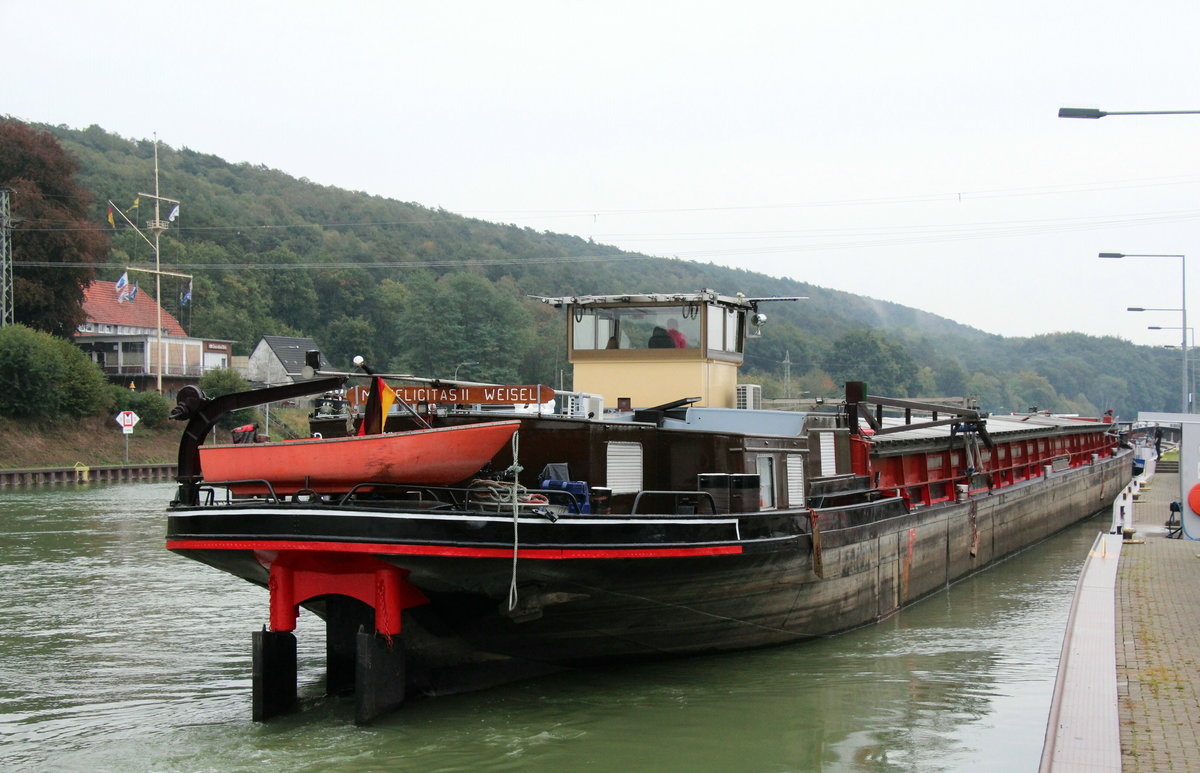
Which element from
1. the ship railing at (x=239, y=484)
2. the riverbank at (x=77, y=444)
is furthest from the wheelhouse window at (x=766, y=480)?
the riverbank at (x=77, y=444)

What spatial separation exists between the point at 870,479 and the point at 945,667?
10.8ft

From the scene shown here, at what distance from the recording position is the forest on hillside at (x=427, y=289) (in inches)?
2074

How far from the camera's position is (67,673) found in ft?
39.3

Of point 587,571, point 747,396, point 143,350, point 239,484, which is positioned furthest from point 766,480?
point 143,350

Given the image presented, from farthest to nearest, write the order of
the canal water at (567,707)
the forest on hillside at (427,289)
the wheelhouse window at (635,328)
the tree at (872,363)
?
the tree at (872,363) < the forest on hillside at (427,289) < the wheelhouse window at (635,328) < the canal water at (567,707)

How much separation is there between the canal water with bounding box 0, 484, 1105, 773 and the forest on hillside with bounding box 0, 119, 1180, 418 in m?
24.7

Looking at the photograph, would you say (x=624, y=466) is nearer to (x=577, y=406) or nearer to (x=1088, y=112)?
(x=577, y=406)

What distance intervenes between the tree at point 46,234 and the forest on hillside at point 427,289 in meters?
0.98

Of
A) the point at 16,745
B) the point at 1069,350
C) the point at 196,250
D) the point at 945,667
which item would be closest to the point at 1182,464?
the point at 945,667

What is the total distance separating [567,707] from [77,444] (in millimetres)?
43568

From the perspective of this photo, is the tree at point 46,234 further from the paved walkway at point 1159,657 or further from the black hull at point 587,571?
the paved walkway at point 1159,657

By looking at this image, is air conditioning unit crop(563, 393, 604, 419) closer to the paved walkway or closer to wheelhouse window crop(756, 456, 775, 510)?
wheelhouse window crop(756, 456, 775, 510)

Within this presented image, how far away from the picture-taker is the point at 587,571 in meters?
9.80

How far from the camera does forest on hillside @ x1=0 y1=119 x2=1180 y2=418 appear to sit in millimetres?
52688
